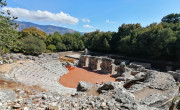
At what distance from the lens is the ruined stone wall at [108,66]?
2302 cm

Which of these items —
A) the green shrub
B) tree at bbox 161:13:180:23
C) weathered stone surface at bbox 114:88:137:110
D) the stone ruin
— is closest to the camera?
weathered stone surface at bbox 114:88:137:110

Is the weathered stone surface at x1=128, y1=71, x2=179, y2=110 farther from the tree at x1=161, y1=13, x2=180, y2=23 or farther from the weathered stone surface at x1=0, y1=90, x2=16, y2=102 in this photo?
the tree at x1=161, y1=13, x2=180, y2=23

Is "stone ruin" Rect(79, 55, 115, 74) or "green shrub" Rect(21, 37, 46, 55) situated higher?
"green shrub" Rect(21, 37, 46, 55)

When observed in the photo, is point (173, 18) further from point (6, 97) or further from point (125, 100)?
point (6, 97)

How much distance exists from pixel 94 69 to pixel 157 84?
54.5ft

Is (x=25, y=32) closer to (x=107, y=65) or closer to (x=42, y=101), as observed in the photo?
(x=107, y=65)

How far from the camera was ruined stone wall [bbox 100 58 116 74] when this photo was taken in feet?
75.5

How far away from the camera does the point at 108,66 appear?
2398cm

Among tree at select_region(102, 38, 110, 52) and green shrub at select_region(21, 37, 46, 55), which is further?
tree at select_region(102, 38, 110, 52)

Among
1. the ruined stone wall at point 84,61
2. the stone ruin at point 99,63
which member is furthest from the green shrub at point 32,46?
the stone ruin at point 99,63

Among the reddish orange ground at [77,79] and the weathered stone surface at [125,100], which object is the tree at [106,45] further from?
the weathered stone surface at [125,100]

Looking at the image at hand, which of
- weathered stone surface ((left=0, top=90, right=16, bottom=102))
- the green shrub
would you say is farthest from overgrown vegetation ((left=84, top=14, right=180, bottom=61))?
weathered stone surface ((left=0, top=90, right=16, bottom=102))

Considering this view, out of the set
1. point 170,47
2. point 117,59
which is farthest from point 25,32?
point 170,47

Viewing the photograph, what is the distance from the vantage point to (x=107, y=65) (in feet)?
79.3
